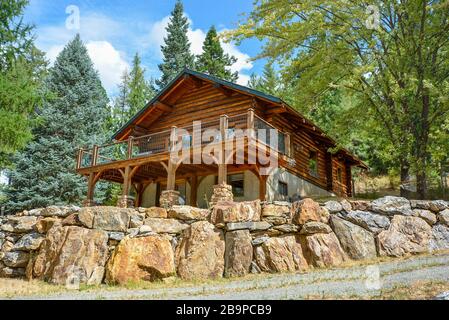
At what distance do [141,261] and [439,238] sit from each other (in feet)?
28.4

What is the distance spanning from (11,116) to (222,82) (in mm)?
9274

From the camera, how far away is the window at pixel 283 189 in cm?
1795

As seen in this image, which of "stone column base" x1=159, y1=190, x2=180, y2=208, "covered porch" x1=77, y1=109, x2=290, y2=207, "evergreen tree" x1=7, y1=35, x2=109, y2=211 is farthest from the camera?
"evergreen tree" x1=7, y1=35, x2=109, y2=211

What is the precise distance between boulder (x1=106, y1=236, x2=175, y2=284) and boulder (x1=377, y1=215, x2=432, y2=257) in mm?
6034

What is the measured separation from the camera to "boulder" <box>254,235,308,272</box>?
9713 millimetres

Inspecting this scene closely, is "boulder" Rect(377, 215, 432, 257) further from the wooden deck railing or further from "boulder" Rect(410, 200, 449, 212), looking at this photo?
the wooden deck railing

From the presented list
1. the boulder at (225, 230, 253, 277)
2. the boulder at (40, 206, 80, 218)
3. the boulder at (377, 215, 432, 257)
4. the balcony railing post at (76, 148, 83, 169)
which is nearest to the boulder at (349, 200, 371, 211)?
the boulder at (377, 215, 432, 257)

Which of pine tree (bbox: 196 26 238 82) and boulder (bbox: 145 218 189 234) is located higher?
pine tree (bbox: 196 26 238 82)

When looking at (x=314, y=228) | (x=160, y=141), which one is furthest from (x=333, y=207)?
(x=160, y=141)

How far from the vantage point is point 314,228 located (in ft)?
33.1

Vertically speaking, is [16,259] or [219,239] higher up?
[219,239]

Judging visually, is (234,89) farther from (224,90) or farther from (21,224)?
(21,224)

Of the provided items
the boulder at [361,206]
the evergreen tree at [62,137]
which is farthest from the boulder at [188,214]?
the evergreen tree at [62,137]
